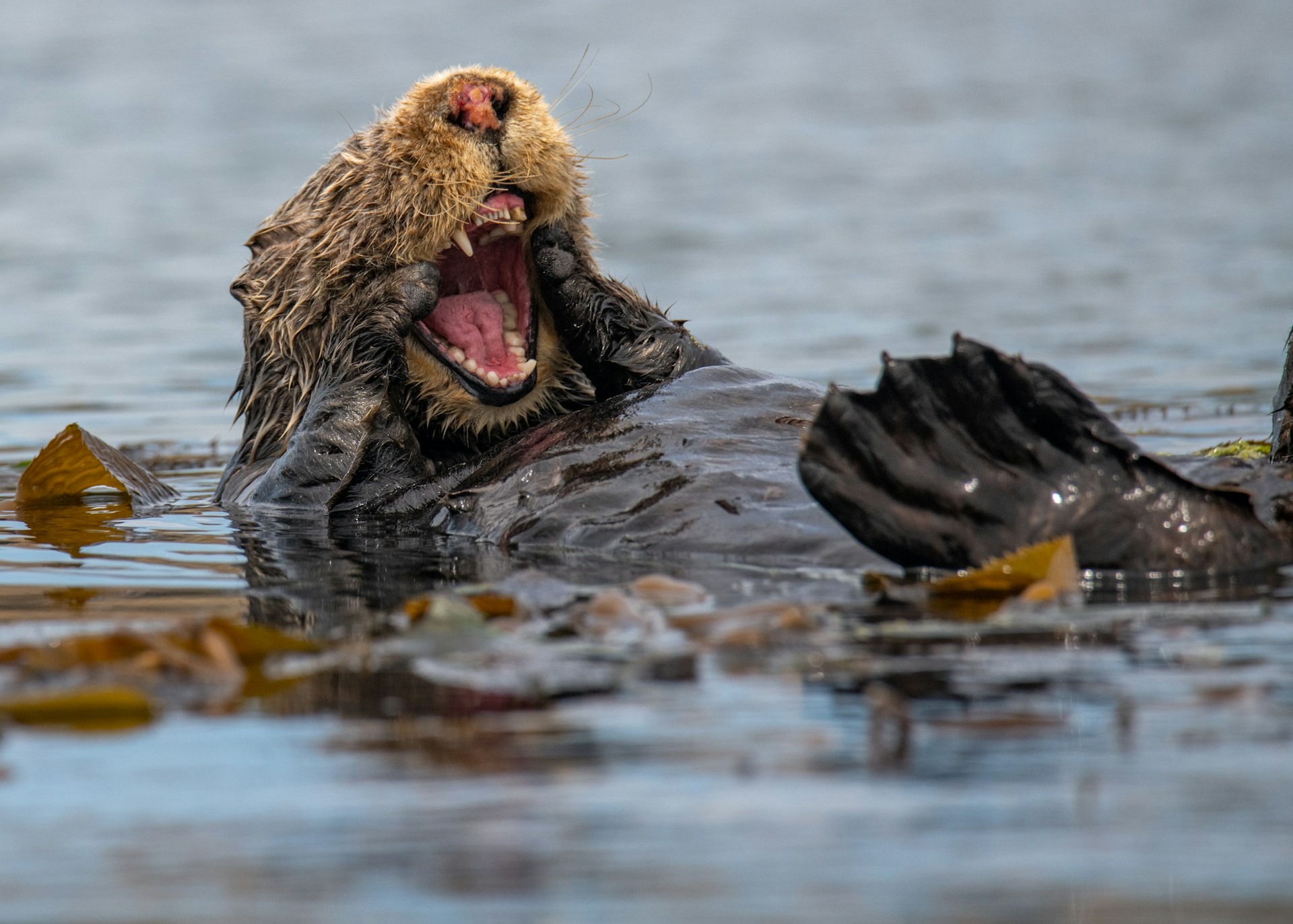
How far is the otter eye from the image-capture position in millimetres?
4301

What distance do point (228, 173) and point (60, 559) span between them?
1520cm

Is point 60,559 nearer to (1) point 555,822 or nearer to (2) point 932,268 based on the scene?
(1) point 555,822

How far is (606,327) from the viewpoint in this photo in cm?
468

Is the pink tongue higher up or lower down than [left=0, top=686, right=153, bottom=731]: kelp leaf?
higher up

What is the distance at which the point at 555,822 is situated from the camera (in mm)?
1978

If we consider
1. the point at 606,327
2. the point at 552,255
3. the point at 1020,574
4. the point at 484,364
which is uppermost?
the point at 552,255

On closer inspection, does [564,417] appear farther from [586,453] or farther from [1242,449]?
[1242,449]

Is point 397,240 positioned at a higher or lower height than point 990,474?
higher

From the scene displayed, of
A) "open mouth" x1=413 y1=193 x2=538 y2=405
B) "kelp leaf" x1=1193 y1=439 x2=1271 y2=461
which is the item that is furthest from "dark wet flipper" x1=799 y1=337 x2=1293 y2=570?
"kelp leaf" x1=1193 y1=439 x2=1271 y2=461

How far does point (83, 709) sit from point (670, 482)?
181 cm

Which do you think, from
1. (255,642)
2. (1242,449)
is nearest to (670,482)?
(255,642)

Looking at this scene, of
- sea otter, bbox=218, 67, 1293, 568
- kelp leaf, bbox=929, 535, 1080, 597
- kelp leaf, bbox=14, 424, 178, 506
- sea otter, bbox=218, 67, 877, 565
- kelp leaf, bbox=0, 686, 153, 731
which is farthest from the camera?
kelp leaf, bbox=14, 424, 178, 506

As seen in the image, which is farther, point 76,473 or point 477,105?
point 76,473

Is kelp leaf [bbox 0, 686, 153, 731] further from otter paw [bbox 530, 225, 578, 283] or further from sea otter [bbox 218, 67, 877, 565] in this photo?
otter paw [bbox 530, 225, 578, 283]
